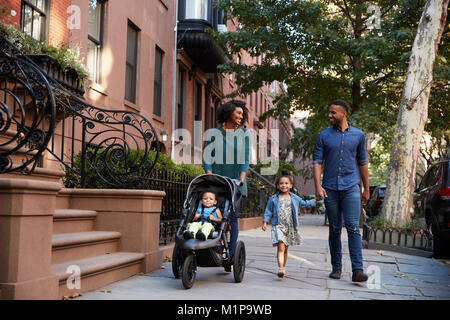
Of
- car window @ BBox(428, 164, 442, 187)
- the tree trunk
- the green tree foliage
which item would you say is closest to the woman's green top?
car window @ BBox(428, 164, 442, 187)

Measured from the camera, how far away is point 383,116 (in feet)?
60.6

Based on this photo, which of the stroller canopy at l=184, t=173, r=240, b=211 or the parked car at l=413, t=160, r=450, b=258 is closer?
the stroller canopy at l=184, t=173, r=240, b=211

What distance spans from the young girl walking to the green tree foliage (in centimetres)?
1151

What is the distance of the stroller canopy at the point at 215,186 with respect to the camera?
217 inches

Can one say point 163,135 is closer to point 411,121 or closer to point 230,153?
point 411,121

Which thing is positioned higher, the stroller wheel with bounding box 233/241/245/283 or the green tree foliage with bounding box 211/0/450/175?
the green tree foliage with bounding box 211/0/450/175

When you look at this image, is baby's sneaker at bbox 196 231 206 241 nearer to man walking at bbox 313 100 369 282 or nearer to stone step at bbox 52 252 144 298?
stone step at bbox 52 252 144 298

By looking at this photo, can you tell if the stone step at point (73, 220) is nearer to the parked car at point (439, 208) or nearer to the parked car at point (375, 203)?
the parked car at point (439, 208)

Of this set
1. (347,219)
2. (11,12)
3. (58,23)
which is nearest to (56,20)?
(58,23)

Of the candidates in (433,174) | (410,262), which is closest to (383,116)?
(433,174)

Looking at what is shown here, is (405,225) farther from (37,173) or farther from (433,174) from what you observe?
(37,173)

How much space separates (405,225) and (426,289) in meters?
5.71

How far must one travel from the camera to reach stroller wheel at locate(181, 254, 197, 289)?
195 inches
